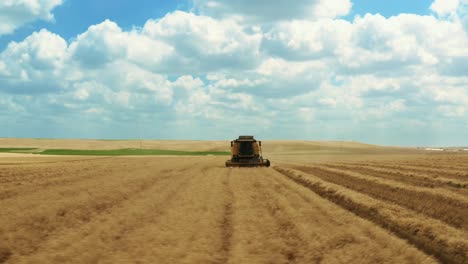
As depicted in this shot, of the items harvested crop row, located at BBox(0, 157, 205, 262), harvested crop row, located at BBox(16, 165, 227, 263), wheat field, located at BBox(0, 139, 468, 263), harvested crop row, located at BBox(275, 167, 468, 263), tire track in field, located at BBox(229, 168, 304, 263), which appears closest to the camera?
harvested crop row, located at BBox(16, 165, 227, 263)

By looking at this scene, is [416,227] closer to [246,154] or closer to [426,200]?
[426,200]

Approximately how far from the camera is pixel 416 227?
38.8 ft

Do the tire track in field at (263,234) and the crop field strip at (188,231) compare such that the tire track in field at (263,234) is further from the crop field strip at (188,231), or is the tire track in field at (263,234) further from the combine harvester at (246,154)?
the combine harvester at (246,154)

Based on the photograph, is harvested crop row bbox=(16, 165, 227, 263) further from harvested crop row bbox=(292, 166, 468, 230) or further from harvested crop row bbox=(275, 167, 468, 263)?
harvested crop row bbox=(292, 166, 468, 230)

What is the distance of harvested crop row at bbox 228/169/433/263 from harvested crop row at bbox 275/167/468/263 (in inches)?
17.9

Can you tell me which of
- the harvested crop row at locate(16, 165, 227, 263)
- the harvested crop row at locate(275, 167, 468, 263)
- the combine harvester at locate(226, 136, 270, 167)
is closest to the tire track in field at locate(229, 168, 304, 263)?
the harvested crop row at locate(16, 165, 227, 263)

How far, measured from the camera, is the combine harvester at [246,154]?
46000mm

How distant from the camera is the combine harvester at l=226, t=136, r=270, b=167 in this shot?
46.0 metres

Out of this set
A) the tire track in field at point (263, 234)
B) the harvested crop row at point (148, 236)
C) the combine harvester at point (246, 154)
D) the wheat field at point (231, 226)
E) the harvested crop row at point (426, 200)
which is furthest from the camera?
the combine harvester at point (246, 154)

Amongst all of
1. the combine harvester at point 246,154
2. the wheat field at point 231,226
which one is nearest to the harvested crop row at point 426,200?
the wheat field at point 231,226

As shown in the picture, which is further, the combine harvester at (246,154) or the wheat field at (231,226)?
the combine harvester at (246,154)

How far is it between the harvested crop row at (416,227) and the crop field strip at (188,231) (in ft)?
1.47

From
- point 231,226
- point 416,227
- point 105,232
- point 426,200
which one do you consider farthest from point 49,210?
point 426,200

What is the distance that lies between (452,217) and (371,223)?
8.70ft
